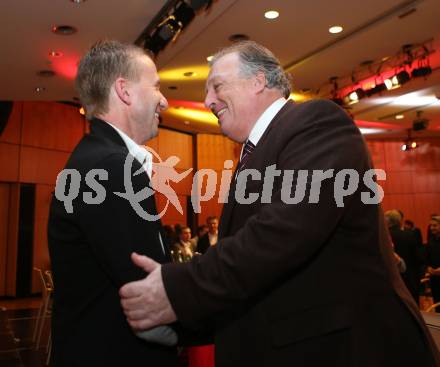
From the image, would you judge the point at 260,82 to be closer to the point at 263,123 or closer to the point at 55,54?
the point at 263,123

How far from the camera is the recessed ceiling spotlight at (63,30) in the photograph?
537 cm

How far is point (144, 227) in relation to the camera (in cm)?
116

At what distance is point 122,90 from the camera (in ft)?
4.59

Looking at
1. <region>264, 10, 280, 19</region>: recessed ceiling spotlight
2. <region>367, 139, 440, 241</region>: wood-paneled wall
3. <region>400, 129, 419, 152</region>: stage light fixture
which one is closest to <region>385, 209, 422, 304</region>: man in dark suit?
<region>264, 10, 280, 19</region>: recessed ceiling spotlight

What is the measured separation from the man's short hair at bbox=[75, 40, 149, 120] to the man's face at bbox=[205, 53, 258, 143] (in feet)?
0.91

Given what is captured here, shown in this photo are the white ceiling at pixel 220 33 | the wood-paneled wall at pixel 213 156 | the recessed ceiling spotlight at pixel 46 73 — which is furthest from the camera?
the wood-paneled wall at pixel 213 156

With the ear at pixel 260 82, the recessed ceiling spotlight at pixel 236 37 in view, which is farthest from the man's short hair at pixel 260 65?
the recessed ceiling spotlight at pixel 236 37

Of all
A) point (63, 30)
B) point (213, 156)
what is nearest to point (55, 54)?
point (63, 30)

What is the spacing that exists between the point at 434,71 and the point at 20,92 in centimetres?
733

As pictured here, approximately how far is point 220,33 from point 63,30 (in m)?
1.96

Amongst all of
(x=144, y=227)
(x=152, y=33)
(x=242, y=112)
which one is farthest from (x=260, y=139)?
(x=152, y=33)

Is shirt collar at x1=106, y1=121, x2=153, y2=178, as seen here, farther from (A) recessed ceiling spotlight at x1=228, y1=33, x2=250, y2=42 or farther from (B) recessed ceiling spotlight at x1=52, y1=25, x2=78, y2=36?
(A) recessed ceiling spotlight at x1=228, y1=33, x2=250, y2=42

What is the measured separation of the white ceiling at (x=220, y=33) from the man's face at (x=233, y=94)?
3.87 meters

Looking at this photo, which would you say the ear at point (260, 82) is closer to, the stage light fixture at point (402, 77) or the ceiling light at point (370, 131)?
the stage light fixture at point (402, 77)
